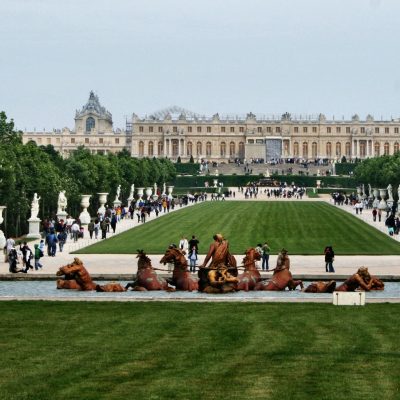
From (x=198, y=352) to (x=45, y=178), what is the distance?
4520 cm

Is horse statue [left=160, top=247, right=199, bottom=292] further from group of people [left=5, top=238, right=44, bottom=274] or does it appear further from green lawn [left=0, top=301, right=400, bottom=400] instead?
group of people [left=5, top=238, right=44, bottom=274]

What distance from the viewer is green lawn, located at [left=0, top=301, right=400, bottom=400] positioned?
49.7 feet

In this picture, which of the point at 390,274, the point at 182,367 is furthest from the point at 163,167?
the point at 182,367

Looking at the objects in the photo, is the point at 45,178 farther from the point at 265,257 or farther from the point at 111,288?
the point at 111,288

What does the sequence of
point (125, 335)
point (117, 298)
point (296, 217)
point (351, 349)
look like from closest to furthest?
point (351, 349)
point (125, 335)
point (117, 298)
point (296, 217)

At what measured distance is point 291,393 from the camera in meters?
14.9

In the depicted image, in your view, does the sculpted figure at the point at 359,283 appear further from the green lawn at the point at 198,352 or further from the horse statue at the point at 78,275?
the horse statue at the point at 78,275

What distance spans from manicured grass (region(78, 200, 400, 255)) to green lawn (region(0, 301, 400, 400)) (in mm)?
20986

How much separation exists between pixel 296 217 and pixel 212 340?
51.9 m

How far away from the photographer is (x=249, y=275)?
29.6 meters

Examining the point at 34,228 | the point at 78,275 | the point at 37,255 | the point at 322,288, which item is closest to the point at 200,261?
the point at 37,255

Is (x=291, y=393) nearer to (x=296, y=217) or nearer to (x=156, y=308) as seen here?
(x=156, y=308)

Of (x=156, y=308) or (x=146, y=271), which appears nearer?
(x=156, y=308)

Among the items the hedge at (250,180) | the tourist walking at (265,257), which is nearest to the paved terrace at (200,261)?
the tourist walking at (265,257)
